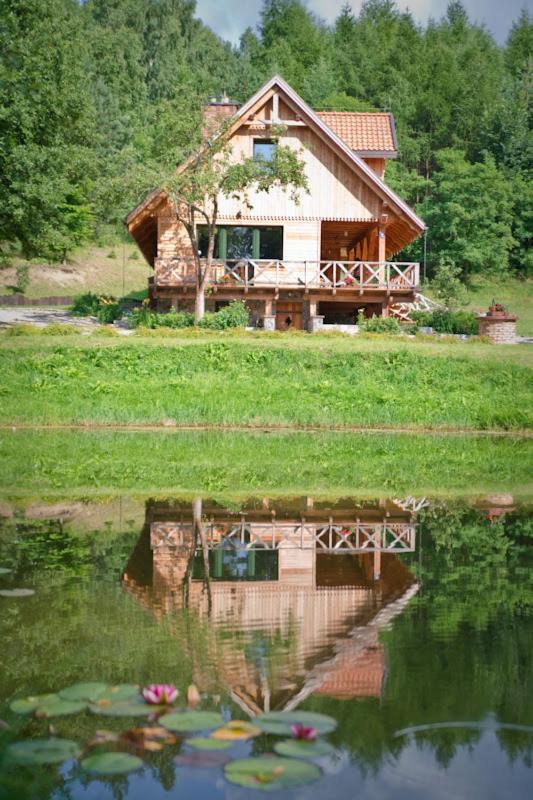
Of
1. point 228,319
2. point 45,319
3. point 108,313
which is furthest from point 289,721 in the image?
point 45,319

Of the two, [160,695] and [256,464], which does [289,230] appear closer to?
[256,464]

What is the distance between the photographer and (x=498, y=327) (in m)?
29.7

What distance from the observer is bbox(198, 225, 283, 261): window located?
32.8 meters

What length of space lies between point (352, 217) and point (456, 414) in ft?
41.6

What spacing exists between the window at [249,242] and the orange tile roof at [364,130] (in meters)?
Result: 4.26

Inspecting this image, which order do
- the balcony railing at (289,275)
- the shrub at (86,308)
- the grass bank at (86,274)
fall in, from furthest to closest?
the grass bank at (86,274)
the shrub at (86,308)
the balcony railing at (289,275)

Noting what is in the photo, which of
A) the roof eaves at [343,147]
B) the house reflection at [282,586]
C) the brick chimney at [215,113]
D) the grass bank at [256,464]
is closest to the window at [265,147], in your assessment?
the brick chimney at [215,113]

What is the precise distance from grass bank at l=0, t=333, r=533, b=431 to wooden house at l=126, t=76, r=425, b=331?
5.26 m

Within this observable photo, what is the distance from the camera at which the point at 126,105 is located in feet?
227

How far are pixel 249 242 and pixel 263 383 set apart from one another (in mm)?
10838

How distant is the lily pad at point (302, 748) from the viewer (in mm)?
4470

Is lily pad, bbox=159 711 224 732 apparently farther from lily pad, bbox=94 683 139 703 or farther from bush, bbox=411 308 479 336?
bush, bbox=411 308 479 336

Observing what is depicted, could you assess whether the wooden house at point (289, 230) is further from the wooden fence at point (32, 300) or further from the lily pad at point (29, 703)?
the lily pad at point (29, 703)

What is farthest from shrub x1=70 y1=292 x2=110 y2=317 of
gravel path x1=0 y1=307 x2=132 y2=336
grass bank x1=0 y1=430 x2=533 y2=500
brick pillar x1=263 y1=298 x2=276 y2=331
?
grass bank x1=0 y1=430 x2=533 y2=500
